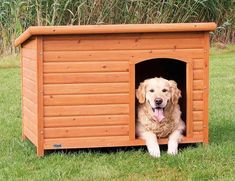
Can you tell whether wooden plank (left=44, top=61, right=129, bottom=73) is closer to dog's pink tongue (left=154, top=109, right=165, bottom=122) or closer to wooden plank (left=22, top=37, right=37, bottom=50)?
wooden plank (left=22, top=37, right=37, bottom=50)

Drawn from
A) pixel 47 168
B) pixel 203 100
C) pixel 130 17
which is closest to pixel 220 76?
pixel 130 17

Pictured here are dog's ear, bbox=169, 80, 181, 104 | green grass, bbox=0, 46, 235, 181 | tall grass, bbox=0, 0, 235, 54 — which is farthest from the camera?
tall grass, bbox=0, 0, 235, 54

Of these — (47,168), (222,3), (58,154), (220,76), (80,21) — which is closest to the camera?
(47,168)

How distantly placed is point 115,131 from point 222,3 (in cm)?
999

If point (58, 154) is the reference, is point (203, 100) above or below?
above

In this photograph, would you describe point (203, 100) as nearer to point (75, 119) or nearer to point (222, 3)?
point (75, 119)

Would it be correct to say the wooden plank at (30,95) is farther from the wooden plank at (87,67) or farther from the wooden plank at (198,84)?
the wooden plank at (198,84)

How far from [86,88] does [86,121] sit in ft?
0.96

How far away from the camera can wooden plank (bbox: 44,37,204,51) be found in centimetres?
566

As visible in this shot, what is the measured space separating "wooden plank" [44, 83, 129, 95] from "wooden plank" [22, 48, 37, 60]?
0.31 meters

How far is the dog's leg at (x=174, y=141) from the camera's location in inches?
223

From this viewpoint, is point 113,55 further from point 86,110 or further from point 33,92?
point 33,92

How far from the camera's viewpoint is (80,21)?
1327 centimetres

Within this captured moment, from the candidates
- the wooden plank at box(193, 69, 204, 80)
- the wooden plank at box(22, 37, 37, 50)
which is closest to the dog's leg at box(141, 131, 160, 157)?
the wooden plank at box(193, 69, 204, 80)
